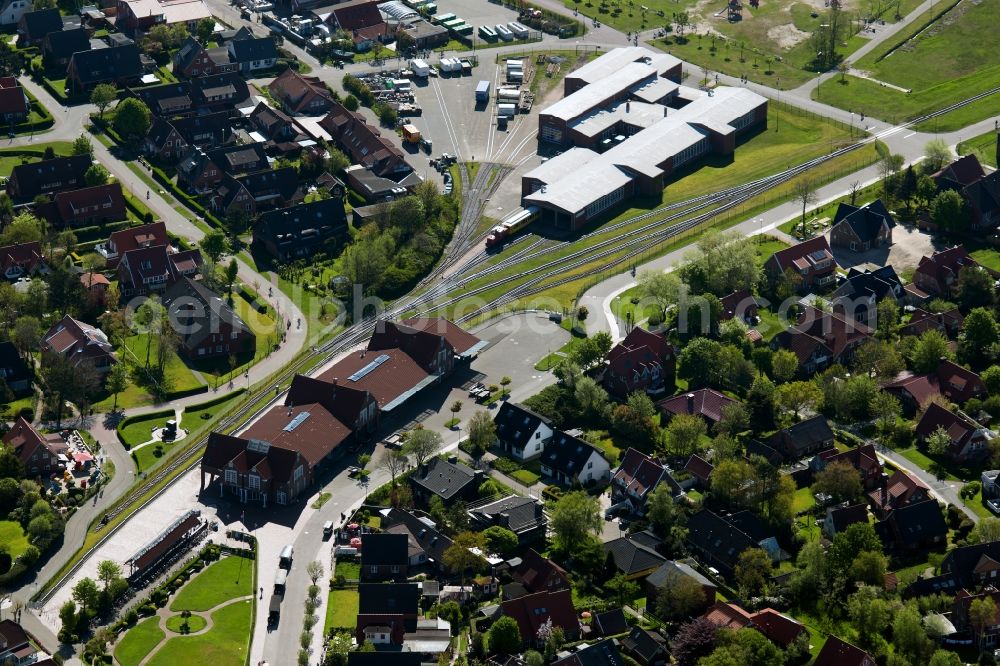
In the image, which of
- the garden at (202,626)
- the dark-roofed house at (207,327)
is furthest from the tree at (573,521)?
the dark-roofed house at (207,327)

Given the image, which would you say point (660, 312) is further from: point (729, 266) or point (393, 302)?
point (393, 302)

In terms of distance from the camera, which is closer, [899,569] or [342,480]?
[899,569]

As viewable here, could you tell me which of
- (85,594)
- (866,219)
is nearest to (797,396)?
(866,219)

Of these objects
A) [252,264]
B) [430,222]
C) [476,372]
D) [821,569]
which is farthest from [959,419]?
[252,264]

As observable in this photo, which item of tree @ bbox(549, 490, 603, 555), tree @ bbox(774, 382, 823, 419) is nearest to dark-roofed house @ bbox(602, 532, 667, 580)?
tree @ bbox(549, 490, 603, 555)

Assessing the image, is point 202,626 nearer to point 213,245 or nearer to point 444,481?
point 444,481

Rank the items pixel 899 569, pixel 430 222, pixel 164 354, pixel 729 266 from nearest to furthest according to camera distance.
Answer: pixel 899 569 → pixel 164 354 → pixel 729 266 → pixel 430 222

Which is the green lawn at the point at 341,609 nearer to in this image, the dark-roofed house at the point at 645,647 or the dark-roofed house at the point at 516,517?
the dark-roofed house at the point at 516,517
